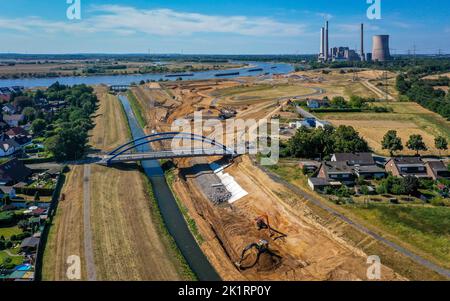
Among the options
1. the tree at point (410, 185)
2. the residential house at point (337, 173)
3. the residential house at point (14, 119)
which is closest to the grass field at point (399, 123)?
the residential house at point (337, 173)

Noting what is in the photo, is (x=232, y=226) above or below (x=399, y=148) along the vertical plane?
below

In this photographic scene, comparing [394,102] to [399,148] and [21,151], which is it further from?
[21,151]

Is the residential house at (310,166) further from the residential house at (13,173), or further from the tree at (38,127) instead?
the tree at (38,127)

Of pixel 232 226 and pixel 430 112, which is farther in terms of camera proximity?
pixel 430 112

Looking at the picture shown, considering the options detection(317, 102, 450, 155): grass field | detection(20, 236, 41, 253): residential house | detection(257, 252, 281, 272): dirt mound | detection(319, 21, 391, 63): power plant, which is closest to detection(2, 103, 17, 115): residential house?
detection(20, 236, 41, 253): residential house
